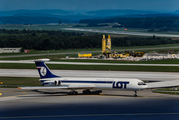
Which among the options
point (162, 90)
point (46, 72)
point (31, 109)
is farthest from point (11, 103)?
point (162, 90)

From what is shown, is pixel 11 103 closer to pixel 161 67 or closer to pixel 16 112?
pixel 16 112

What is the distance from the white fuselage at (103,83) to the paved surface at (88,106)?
159cm

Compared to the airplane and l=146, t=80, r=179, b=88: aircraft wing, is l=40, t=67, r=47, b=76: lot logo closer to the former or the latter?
the airplane

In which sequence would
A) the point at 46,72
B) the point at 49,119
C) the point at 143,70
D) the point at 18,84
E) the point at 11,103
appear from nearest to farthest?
the point at 49,119 < the point at 11,103 < the point at 46,72 < the point at 18,84 < the point at 143,70

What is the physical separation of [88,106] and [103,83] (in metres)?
8.44

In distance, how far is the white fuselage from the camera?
45781mm

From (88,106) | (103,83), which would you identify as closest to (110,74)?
(103,83)

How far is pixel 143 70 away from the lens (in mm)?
78188

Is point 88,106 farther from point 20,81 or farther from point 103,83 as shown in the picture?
point 20,81

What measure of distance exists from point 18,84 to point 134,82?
82.9 ft

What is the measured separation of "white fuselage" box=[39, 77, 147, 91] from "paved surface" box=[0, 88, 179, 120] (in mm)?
1587

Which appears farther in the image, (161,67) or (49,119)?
(161,67)

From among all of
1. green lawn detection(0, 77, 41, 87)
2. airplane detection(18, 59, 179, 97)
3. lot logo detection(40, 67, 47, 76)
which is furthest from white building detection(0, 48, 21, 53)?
lot logo detection(40, 67, 47, 76)

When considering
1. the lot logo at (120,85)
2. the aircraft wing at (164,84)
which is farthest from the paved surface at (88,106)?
the aircraft wing at (164,84)
